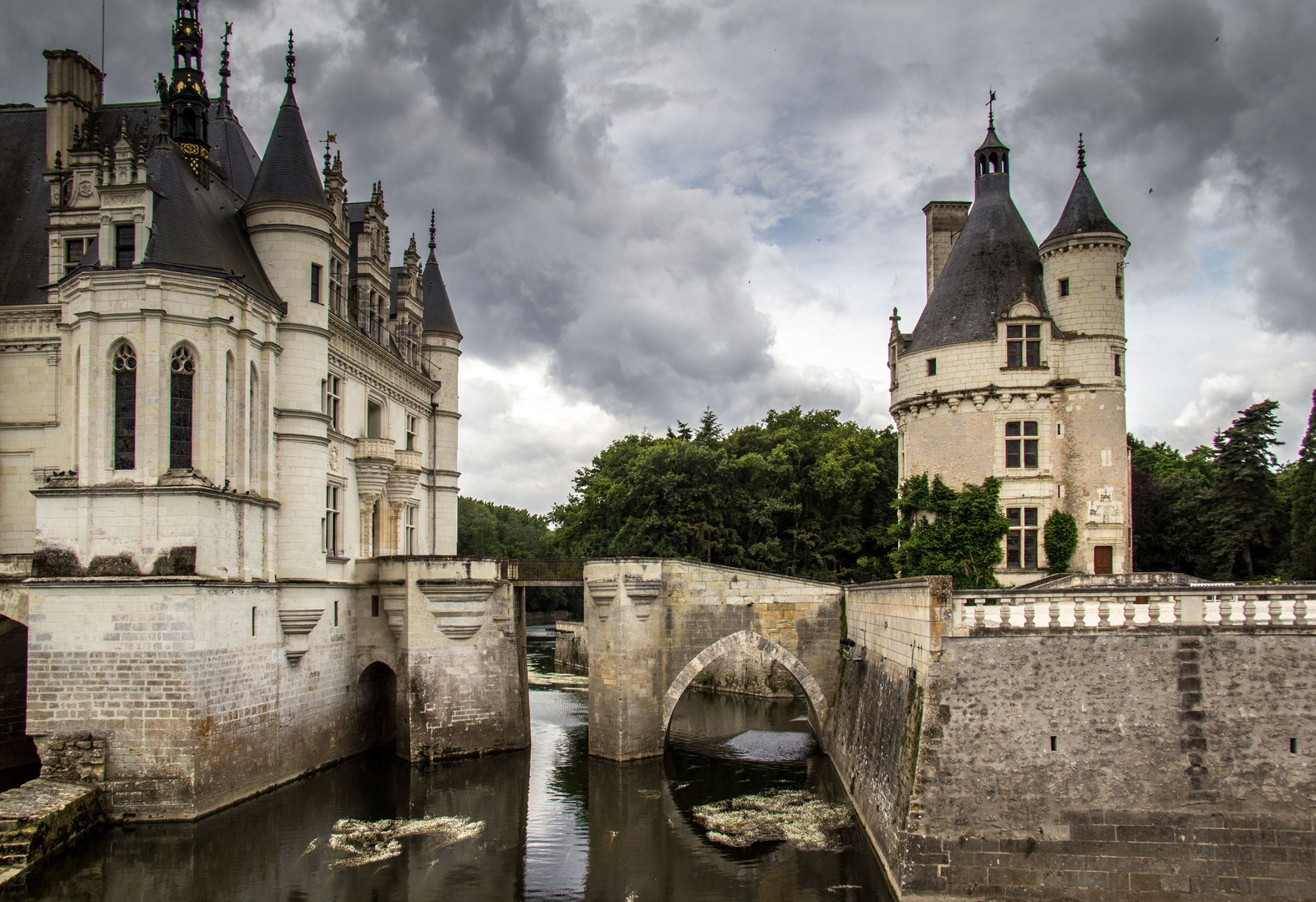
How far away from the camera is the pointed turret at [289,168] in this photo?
26719mm

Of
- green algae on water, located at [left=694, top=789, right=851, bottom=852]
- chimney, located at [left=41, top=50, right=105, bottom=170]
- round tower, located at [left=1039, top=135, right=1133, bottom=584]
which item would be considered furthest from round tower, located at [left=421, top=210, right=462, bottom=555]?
round tower, located at [left=1039, top=135, right=1133, bottom=584]

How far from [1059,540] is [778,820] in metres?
12.7

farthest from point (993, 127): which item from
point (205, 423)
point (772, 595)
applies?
point (205, 423)

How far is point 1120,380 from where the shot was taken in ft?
97.1

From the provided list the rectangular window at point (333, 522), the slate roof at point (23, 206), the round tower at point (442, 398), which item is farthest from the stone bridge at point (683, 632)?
the slate roof at point (23, 206)

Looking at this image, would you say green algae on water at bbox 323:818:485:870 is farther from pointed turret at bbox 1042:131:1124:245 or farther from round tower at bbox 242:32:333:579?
pointed turret at bbox 1042:131:1124:245

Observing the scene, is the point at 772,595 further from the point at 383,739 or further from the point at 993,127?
the point at 993,127

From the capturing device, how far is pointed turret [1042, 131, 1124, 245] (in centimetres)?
2925

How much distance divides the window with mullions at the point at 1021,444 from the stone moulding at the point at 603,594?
12736 millimetres

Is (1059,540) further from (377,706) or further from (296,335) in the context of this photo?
(296,335)

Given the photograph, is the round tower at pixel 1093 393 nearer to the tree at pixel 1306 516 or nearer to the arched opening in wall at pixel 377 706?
the tree at pixel 1306 516

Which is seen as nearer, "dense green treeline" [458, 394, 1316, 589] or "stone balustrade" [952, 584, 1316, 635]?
"stone balustrade" [952, 584, 1316, 635]

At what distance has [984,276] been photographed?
31406 mm

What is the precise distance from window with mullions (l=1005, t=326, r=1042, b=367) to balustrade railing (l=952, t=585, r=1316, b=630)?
13907 mm
